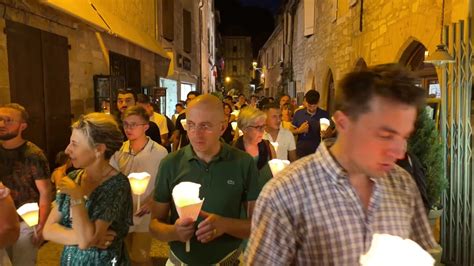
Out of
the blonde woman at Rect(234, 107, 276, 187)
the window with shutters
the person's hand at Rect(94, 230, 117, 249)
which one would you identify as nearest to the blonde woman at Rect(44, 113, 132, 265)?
the person's hand at Rect(94, 230, 117, 249)

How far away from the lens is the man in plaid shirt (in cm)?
148

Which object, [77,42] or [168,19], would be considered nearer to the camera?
[77,42]

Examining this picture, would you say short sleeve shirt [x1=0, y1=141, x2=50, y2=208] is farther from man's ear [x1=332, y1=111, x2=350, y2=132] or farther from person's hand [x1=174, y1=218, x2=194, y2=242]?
man's ear [x1=332, y1=111, x2=350, y2=132]

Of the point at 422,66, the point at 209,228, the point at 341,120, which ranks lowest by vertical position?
the point at 209,228

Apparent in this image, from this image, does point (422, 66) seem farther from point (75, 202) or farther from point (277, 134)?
point (75, 202)

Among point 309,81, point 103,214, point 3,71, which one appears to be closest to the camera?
point 103,214

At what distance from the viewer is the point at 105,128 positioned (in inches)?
111

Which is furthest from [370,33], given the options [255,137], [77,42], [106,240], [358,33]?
[106,240]

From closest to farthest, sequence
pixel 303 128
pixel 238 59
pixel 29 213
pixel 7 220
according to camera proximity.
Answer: pixel 7 220 < pixel 29 213 < pixel 303 128 < pixel 238 59

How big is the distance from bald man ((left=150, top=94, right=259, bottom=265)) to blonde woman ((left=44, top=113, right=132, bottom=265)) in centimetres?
24

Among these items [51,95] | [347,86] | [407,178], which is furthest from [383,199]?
[51,95]

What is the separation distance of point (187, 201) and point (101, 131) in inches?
33.0

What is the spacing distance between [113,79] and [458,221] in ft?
22.9

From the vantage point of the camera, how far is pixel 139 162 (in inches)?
170
